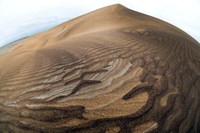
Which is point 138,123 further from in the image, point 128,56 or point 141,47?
point 141,47

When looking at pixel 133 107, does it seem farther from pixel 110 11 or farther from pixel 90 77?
pixel 110 11

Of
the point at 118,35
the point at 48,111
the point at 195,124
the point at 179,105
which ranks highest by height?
the point at 118,35

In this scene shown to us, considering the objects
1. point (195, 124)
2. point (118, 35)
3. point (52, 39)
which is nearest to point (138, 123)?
point (195, 124)

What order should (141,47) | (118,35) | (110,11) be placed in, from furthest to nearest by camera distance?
(110,11) < (118,35) < (141,47)

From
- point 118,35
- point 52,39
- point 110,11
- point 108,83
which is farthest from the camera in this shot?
point 110,11

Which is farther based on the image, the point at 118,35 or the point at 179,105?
the point at 118,35

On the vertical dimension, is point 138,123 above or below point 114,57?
below
